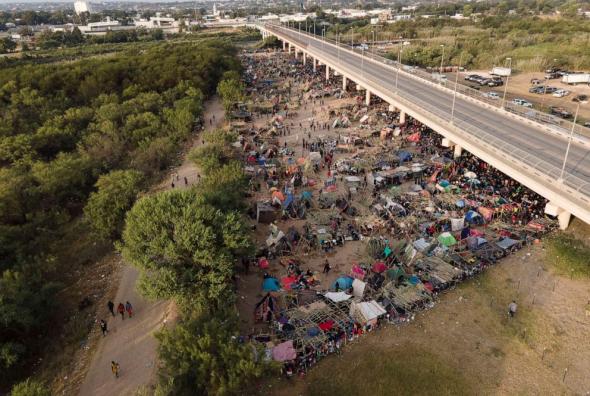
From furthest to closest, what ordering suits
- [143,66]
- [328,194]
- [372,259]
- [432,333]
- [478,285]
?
[143,66]
[328,194]
[372,259]
[478,285]
[432,333]

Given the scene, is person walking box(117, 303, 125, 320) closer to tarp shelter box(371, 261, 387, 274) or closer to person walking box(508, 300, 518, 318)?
tarp shelter box(371, 261, 387, 274)

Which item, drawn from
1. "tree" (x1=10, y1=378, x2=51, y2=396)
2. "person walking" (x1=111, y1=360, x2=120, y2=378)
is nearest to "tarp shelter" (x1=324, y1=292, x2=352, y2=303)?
"person walking" (x1=111, y1=360, x2=120, y2=378)

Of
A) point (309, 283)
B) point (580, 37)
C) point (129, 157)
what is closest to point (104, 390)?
point (309, 283)

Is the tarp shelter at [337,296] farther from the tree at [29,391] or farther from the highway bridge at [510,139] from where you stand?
the highway bridge at [510,139]

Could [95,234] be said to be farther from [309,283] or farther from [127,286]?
[309,283]

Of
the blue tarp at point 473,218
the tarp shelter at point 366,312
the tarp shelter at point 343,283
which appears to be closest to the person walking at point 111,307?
the tarp shelter at point 343,283

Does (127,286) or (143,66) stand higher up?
(143,66)
